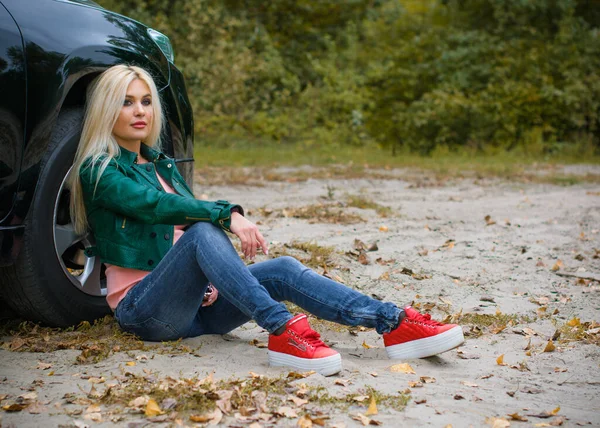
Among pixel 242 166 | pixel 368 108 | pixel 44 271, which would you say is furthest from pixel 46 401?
pixel 368 108

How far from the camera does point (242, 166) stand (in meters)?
11.7

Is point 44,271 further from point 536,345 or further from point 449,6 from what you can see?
point 449,6

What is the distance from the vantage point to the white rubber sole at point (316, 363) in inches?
122

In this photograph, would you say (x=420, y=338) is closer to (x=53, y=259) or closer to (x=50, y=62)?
(x=53, y=259)

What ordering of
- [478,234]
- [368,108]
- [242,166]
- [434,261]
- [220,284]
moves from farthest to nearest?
[368,108] < [242,166] < [478,234] < [434,261] < [220,284]

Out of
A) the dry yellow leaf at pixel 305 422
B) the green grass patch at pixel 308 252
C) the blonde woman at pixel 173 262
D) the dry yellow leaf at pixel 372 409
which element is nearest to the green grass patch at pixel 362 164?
the green grass patch at pixel 308 252

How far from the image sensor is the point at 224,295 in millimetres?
3242

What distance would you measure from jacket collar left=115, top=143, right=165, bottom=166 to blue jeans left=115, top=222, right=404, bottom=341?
18.7 inches

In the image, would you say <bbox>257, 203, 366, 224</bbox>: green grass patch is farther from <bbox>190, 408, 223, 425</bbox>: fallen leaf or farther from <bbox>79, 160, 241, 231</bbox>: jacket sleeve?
<bbox>190, 408, 223, 425</bbox>: fallen leaf

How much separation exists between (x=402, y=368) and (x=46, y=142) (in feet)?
6.07

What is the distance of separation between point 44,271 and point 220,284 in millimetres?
809

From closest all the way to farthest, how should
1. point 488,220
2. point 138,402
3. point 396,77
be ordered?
point 138,402 < point 488,220 < point 396,77

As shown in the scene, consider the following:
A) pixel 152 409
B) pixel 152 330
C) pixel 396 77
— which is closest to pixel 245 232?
pixel 152 330

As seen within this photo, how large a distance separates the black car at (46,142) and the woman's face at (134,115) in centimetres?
20
